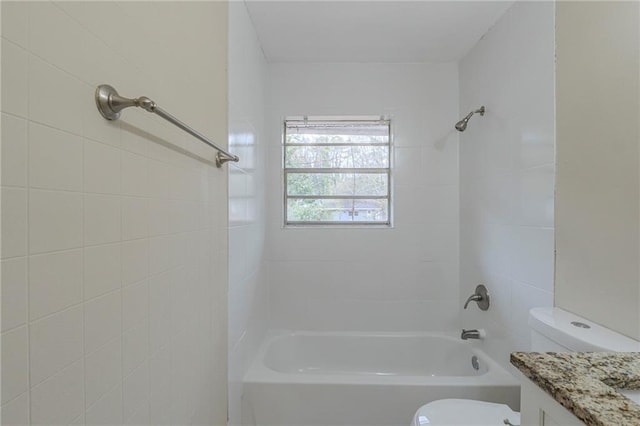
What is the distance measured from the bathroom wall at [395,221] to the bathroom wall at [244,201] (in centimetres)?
22

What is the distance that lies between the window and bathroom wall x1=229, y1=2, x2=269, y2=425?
0.29m

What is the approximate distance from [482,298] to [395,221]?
2.38 ft

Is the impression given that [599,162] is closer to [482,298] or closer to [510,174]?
[510,174]

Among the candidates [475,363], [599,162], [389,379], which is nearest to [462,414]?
[389,379]

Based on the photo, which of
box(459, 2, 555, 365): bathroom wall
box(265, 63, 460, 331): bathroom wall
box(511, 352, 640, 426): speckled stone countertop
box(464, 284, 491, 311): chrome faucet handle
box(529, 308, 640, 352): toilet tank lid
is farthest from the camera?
box(265, 63, 460, 331): bathroom wall

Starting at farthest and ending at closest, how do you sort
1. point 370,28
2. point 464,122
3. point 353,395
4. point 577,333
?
point 464,122, point 370,28, point 353,395, point 577,333

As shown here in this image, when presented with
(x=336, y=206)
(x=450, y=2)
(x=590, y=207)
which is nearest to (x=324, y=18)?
(x=450, y=2)

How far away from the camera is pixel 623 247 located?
3.27ft

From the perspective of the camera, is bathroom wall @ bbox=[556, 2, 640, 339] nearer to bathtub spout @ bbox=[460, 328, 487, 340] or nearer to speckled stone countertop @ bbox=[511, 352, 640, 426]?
speckled stone countertop @ bbox=[511, 352, 640, 426]

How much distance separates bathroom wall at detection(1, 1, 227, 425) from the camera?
465 millimetres

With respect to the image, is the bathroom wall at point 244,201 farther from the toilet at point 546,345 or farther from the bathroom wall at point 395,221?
the toilet at point 546,345

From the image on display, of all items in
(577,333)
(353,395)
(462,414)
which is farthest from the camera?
(353,395)

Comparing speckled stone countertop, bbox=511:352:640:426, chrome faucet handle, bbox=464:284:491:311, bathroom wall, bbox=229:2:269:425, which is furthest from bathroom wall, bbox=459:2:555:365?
bathroom wall, bbox=229:2:269:425

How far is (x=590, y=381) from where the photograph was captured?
0.54 metres
